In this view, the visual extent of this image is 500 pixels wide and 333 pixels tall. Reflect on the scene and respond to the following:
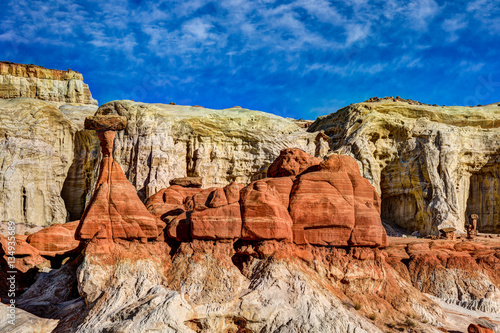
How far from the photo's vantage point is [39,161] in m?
47.2

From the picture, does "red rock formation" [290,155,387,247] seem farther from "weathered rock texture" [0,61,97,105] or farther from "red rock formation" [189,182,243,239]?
"weathered rock texture" [0,61,97,105]

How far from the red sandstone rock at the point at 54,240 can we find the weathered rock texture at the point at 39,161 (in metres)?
15.2

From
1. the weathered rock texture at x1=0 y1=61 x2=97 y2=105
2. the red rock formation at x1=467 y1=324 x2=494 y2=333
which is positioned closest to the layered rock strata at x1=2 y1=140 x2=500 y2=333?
the red rock formation at x1=467 y1=324 x2=494 y2=333

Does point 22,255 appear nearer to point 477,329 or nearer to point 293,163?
point 293,163

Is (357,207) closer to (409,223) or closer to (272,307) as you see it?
(272,307)

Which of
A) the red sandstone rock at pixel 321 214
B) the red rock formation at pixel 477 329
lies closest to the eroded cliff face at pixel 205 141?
the red sandstone rock at pixel 321 214

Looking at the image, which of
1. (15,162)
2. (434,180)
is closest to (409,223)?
(434,180)

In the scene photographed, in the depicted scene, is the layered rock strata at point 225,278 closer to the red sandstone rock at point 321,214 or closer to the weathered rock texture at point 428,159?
the red sandstone rock at point 321,214

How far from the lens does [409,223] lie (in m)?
44.3

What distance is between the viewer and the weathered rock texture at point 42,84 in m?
64.0

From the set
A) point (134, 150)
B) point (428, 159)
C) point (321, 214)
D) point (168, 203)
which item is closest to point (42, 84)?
point (134, 150)

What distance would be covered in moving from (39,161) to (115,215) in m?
30.8

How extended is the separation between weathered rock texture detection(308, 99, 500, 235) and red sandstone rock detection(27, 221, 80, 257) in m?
24.3

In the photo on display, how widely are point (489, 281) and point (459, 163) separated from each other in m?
23.0
